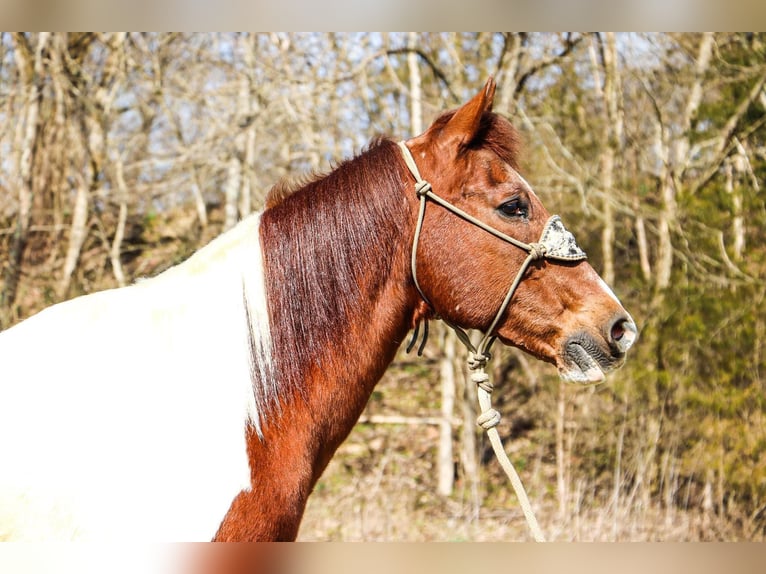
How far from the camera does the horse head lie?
2.30 m

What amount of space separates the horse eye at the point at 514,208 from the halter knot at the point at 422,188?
0.88 feet

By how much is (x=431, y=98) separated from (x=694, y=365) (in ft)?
11.8

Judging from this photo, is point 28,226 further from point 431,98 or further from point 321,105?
point 431,98

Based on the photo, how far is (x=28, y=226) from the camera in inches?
291

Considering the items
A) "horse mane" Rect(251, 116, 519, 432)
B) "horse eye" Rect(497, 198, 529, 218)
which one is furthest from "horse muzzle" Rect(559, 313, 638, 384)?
"horse mane" Rect(251, 116, 519, 432)

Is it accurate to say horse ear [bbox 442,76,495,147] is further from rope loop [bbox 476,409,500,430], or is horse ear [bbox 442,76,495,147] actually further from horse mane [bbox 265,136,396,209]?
rope loop [bbox 476,409,500,430]

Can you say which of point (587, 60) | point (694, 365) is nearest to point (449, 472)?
point (694, 365)

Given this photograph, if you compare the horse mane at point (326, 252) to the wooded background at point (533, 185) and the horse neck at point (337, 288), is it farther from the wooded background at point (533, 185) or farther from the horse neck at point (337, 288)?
the wooded background at point (533, 185)

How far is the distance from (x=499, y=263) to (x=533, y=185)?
4660 millimetres

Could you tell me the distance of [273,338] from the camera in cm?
212

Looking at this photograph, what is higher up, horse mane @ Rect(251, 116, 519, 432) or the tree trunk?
the tree trunk

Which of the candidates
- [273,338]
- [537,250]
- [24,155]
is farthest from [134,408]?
[24,155]

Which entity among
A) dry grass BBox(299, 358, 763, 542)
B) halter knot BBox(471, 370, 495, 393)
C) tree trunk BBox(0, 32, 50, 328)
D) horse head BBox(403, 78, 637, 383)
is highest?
tree trunk BBox(0, 32, 50, 328)

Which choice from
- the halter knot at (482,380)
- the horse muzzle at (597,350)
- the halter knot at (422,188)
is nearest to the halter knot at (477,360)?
the halter knot at (482,380)
